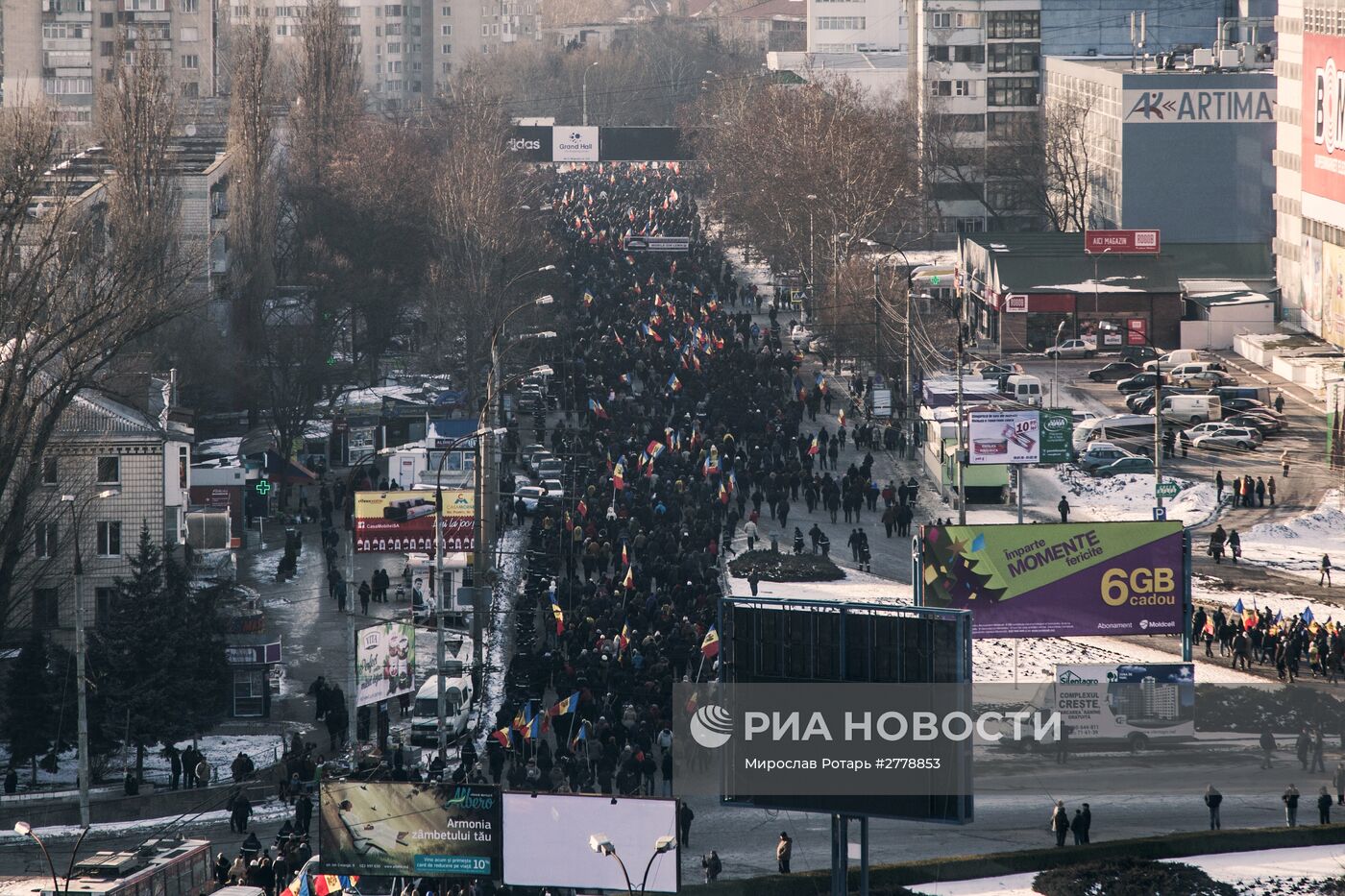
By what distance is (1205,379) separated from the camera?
72.1m

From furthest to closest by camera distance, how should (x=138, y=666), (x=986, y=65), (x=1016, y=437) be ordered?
(x=986, y=65) → (x=1016, y=437) → (x=138, y=666)

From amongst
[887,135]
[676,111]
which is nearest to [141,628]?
[887,135]

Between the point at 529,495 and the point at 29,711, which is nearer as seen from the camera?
the point at 29,711

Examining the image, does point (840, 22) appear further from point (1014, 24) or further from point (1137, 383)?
point (1137, 383)

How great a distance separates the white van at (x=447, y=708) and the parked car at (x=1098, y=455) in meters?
25.4

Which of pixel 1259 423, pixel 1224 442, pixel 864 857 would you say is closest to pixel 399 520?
pixel 864 857

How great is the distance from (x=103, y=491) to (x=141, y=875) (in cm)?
1949

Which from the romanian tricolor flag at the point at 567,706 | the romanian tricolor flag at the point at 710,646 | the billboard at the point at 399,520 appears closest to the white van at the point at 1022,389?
the billboard at the point at 399,520

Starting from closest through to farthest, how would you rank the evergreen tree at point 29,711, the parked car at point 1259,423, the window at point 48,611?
1. the evergreen tree at point 29,711
2. the window at point 48,611
3. the parked car at point 1259,423

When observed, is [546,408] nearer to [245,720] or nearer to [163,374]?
[163,374]

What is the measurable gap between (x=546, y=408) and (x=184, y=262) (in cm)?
1372

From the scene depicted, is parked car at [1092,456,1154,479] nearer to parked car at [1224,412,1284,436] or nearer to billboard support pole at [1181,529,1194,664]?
parked car at [1224,412,1284,436]

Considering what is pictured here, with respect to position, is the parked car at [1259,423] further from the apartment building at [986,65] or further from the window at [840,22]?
the window at [840,22]

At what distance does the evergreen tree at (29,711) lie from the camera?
121 ft
